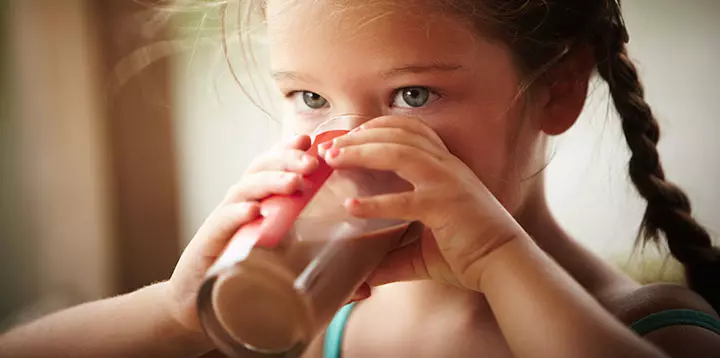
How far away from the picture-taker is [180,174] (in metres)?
0.75

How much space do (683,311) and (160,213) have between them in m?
0.47

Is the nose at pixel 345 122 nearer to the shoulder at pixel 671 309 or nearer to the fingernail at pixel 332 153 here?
the fingernail at pixel 332 153

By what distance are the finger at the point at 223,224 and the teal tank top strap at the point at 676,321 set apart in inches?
11.9

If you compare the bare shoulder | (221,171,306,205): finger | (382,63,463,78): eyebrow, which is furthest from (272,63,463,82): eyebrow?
the bare shoulder

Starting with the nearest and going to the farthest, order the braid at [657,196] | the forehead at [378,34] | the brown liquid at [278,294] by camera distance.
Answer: the brown liquid at [278,294], the forehead at [378,34], the braid at [657,196]

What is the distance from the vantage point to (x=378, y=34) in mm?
449

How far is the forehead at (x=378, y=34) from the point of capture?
45 cm

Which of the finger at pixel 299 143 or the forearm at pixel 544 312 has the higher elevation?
the finger at pixel 299 143

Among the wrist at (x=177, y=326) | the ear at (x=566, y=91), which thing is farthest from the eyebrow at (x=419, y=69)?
the wrist at (x=177, y=326)

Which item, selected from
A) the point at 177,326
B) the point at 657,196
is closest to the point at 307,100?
the point at 177,326

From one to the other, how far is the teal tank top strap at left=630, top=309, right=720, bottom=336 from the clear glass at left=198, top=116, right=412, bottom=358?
25 cm

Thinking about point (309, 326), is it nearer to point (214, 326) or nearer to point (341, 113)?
point (214, 326)

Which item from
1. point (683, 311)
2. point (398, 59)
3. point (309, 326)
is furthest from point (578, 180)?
point (309, 326)

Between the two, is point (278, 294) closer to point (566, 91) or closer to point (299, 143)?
point (299, 143)
